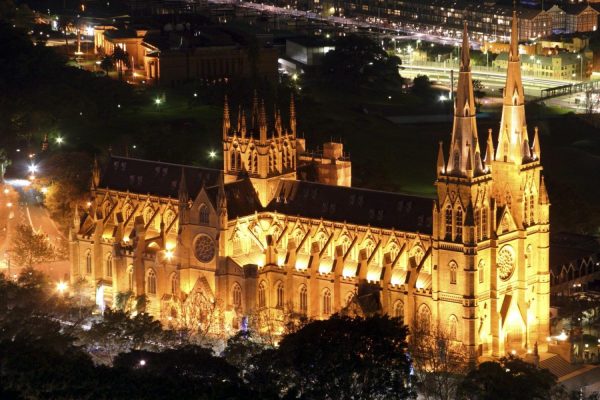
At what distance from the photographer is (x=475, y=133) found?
17300 centimetres

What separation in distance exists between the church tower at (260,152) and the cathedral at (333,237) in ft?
0.45

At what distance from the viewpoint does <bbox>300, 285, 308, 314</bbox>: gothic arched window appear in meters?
183

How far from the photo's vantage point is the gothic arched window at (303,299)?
183 m

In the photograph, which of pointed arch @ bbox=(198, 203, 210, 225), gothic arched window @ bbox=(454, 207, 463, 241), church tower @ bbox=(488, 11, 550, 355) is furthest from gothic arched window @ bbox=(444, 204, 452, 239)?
pointed arch @ bbox=(198, 203, 210, 225)

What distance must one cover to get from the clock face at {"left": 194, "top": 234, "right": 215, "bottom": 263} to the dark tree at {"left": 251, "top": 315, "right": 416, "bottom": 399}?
95.9 feet

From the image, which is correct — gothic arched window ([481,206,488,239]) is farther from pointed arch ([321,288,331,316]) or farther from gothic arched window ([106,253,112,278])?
gothic arched window ([106,253,112,278])

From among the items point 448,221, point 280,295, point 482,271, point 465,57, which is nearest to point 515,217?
point 482,271

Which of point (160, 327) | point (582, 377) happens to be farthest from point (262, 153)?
point (582, 377)

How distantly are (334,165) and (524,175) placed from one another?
2593 centimetres

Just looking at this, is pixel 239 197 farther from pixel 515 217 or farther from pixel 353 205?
pixel 515 217

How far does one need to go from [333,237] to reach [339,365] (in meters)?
32.7

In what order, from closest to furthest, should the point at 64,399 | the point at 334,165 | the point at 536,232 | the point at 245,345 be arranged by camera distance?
the point at 64,399, the point at 245,345, the point at 536,232, the point at 334,165

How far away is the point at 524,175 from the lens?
177 metres

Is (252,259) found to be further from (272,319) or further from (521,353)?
(521,353)
